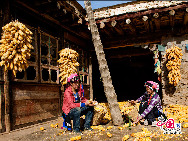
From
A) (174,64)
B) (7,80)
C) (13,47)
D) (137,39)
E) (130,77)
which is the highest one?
(137,39)

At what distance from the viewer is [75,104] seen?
475 centimetres

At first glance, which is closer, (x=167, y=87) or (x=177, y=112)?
(x=177, y=112)

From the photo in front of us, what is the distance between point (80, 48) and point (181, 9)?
490 cm

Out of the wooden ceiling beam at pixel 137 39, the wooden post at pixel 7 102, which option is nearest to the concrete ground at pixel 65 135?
the wooden post at pixel 7 102

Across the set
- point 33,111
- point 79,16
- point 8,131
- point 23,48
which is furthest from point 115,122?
point 79,16

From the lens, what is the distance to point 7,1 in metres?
5.00

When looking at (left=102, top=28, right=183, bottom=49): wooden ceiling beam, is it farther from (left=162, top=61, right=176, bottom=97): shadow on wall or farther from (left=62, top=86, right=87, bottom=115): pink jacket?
(left=62, top=86, right=87, bottom=115): pink jacket

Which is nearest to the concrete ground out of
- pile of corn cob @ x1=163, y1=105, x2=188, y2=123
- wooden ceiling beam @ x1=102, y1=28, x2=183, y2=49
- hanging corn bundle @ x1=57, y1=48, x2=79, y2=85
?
pile of corn cob @ x1=163, y1=105, x2=188, y2=123

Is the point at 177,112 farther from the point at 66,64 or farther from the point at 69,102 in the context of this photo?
the point at 66,64

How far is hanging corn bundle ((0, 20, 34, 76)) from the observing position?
441cm

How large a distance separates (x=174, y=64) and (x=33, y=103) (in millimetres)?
5943

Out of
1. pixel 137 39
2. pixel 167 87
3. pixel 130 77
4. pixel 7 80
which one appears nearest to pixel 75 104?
pixel 7 80

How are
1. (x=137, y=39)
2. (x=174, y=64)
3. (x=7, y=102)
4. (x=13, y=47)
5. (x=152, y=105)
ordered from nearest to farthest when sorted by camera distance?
(x=13, y=47)
(x=7, y=102)
(x=152, y=105)
(x=174, y=64)
(x=137, y=39)

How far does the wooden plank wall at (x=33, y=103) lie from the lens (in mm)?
5051
